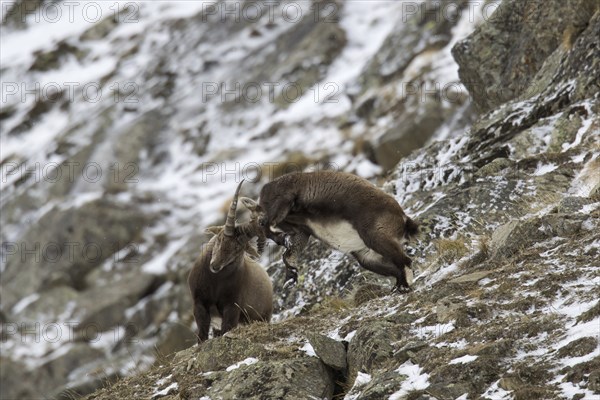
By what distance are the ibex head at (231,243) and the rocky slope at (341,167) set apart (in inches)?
48.4

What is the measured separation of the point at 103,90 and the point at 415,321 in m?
32.4

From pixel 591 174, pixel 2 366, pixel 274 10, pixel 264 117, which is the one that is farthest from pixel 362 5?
pixel 591 174

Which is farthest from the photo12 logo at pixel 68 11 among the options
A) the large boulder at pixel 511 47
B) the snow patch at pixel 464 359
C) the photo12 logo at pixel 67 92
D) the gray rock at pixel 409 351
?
the snow patch at pixel 464 359

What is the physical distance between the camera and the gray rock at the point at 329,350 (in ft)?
23.7

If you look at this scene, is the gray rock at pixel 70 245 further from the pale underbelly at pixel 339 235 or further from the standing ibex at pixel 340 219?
the pale underbelly at pixel 339 235

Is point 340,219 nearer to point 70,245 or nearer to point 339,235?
point 339,235

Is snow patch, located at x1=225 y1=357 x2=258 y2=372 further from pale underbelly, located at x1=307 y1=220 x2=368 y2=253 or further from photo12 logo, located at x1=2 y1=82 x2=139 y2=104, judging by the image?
photo12 logo, located at x1=2 y1=82 x2=139 y2=104

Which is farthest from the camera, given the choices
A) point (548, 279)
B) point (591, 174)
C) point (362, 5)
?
point (362, 5)

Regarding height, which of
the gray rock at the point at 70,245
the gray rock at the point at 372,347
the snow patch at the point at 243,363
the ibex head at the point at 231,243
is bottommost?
the gray rock at the point at 70,245

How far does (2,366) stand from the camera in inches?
913

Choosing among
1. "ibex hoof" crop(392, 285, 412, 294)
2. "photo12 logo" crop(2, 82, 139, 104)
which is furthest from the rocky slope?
"photo12 logo" crop(2, 82, 139, 104)

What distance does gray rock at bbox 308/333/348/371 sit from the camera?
7.22 metres

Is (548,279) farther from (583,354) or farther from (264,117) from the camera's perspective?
(264,117)

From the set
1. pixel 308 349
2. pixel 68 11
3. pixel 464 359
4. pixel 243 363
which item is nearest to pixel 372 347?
pixel 308 349
